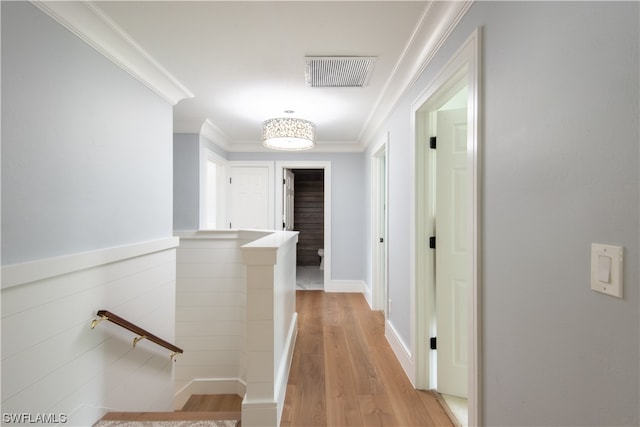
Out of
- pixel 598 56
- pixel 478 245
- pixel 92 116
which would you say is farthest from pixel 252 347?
pixel 598 56

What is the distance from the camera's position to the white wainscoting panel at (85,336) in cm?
120

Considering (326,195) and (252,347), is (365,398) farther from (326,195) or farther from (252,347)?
(326,195)

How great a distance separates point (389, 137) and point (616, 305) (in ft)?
7.87

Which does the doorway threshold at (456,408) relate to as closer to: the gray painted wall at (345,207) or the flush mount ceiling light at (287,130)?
the flush mount ceiling light at (287,130)

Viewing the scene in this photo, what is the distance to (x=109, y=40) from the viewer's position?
66.8 inches

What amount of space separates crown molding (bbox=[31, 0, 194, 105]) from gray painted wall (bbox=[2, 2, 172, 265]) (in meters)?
0.04

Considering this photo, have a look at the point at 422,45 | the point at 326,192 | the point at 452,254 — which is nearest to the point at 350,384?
the point at 452,254

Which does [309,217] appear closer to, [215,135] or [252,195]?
[252,195]

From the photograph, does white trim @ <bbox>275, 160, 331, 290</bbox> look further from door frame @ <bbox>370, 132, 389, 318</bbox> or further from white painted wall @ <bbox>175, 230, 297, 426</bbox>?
white painted wall @ <bbox>175, 230, 297, 426</bbox>

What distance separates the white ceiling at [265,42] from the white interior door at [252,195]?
1.68 m

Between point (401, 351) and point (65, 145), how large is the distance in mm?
2676

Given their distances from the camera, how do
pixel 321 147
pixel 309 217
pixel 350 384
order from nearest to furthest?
1. pixel 350 384
2. pixel 321 147
3. pixel 309 217

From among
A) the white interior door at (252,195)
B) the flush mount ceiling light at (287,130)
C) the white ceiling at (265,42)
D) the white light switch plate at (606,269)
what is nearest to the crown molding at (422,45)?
the white ceiling at (265,42)

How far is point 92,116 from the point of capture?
5.36 ft
